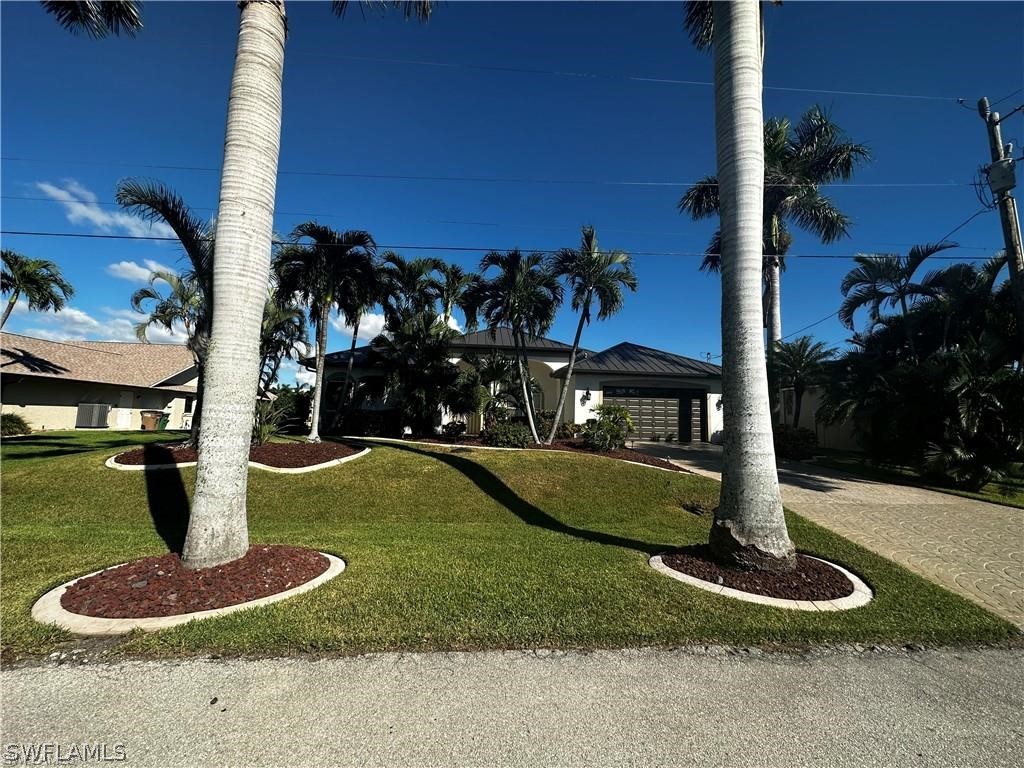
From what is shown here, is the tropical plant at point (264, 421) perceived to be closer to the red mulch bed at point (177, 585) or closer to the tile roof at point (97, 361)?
the red mulch bed at point (177, 585)

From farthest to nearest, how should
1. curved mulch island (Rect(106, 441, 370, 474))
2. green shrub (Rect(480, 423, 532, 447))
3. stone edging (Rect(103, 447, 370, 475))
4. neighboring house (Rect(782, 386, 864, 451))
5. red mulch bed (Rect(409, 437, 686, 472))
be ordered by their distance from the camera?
neighboring house (Rect(782, 386, 864, 451)), green shrub (Rect(480, 423, 532, 447)), red mulch bed (Rect(409, 437, 686, 472)), curved mulch island (Rect(106, 441, 370, 474)), stone edging (Rect(103, 447, 370, 475))

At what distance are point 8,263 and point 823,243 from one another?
1301 inches

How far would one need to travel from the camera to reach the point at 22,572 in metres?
4.87

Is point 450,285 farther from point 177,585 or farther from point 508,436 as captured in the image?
point 177,585

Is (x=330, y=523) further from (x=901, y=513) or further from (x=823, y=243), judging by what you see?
(x=823, y=243)

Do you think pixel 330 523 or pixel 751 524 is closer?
pixel 751 524

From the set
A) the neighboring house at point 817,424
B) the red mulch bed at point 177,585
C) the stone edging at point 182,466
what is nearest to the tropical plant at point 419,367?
the stone edging at point 182,466

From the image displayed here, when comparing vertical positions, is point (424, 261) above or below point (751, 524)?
above

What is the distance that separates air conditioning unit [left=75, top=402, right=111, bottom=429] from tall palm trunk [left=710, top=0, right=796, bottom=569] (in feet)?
100

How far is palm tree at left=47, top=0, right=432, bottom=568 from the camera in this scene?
15.2 ft

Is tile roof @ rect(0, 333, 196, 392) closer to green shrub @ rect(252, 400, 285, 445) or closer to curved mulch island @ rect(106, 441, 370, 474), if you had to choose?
curved mulch island @ rect(106, 441, 370, 474)

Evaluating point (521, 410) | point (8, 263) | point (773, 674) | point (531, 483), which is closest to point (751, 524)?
point (773, 674)

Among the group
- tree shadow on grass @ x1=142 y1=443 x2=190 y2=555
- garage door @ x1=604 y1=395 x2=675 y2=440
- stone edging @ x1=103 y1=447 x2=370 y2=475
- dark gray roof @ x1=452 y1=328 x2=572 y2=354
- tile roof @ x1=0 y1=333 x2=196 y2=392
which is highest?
dark gray roof @ x1=452 y1=328 x2=572 y2=354

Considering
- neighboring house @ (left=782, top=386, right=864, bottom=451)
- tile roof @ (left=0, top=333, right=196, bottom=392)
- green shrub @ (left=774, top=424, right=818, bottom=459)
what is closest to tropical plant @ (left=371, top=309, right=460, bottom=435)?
green shrub @ (left=774, top=424, right=818, bottom=459)
